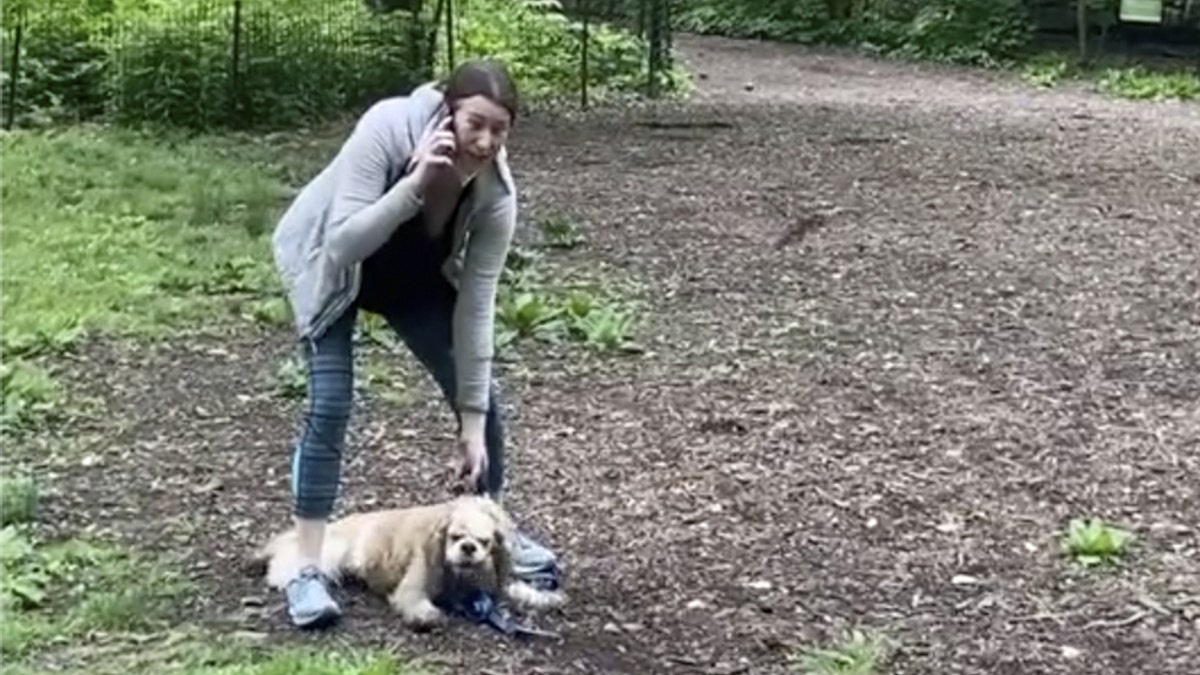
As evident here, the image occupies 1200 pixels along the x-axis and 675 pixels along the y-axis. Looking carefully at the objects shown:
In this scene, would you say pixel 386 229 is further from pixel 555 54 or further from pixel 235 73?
pixel 555 54

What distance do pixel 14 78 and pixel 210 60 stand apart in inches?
53.3

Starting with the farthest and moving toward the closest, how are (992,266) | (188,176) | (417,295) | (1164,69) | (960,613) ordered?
(1164,69)
(188,176)
(992,266)
(960,613)
(417,295)

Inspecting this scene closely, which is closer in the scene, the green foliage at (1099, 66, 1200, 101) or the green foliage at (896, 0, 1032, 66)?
the green foliage at (1099, 66, 1200, 101)

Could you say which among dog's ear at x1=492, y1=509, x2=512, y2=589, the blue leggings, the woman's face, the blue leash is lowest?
the blue leash

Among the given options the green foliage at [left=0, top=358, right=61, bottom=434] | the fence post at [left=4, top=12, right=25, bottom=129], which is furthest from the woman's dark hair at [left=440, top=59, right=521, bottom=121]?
the fence post at [left=4, top=12, right=25, bottom=129]

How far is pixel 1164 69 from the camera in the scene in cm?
2159

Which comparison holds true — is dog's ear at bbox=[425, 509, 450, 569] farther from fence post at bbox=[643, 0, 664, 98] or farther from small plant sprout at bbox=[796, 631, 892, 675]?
fence post at bbox=[643, 0, 664, 98]

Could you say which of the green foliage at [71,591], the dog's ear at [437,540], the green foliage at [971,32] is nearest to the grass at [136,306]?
the green foliage at [71,591]

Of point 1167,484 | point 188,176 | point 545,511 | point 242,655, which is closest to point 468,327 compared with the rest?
point 242,655

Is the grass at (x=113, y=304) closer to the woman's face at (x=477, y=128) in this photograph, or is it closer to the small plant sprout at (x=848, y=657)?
the small plant sprout at (x=848, y=657)

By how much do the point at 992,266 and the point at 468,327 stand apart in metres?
5.69

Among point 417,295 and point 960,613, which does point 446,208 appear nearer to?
point 417,295

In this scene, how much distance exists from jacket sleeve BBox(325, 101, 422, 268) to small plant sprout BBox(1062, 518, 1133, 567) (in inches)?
81.9

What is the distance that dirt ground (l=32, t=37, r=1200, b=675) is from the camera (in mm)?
4602
